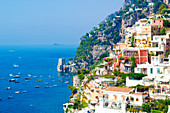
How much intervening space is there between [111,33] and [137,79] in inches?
3049

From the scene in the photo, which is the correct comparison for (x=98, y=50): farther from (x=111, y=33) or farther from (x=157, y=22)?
(x=157, y=22)

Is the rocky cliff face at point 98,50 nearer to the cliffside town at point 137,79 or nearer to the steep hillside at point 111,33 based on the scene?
the steep hillside at point 111,33

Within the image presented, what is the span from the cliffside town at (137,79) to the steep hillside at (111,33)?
41.8 metres

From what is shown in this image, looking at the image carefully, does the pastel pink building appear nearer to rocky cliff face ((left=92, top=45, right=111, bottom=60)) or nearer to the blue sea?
the blue sea

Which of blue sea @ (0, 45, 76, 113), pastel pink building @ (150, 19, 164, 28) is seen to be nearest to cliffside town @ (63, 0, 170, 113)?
pastel pink building @ (150, 19, 164, 28)

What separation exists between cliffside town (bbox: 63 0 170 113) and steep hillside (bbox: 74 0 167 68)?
4185 cm

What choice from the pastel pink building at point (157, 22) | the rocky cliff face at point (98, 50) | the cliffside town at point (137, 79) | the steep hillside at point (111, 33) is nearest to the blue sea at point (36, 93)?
the steep hillside at point (111, 33)

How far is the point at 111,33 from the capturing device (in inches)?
5261

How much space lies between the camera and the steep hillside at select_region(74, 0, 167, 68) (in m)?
120

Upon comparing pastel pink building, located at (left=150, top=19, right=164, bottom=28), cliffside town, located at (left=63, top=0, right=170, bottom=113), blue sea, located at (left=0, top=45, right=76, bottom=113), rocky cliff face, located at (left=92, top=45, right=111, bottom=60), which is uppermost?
pastel pink building, located at (left=150, top=19, right=164, bottom=28)

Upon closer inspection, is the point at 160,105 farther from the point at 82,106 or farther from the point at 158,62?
the point at 82,106

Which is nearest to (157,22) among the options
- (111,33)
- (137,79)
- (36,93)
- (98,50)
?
(137,79)

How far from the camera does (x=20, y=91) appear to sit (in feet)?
379

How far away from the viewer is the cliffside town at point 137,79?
50812mm
